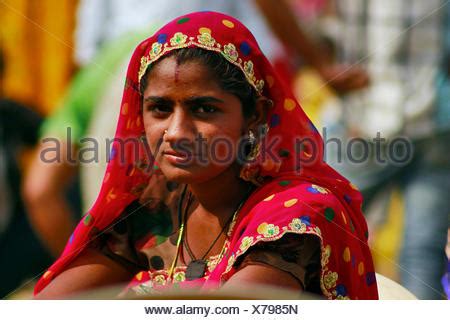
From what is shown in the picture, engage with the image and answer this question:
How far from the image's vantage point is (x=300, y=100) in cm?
480

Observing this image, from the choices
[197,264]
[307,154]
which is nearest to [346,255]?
[307,154]

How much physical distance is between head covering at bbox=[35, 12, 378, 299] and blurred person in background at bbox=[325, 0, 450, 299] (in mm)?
1605

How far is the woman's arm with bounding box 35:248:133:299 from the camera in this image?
3236 millimetres

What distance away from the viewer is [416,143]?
481 centimetres

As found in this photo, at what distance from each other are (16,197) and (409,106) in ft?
6.88

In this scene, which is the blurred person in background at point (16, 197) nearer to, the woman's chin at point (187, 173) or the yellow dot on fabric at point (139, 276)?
the yellow dot on fabric at point (139, 276)

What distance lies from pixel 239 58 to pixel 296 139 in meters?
0.34

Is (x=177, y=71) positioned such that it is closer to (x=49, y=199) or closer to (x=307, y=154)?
(x=307, y=154)

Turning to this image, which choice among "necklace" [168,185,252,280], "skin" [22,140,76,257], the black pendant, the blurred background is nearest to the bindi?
"necklace" [168,185,252,280]

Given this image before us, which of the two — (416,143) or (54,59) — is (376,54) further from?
(54,59)

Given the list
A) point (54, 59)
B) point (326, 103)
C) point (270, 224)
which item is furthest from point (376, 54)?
point (270, 224)

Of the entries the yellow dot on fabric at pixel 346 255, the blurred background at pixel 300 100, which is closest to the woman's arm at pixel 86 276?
the yellow dot on fabric at pixel 346 255

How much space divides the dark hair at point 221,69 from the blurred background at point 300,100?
166 centimetres

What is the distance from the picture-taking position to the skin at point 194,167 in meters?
2.96
